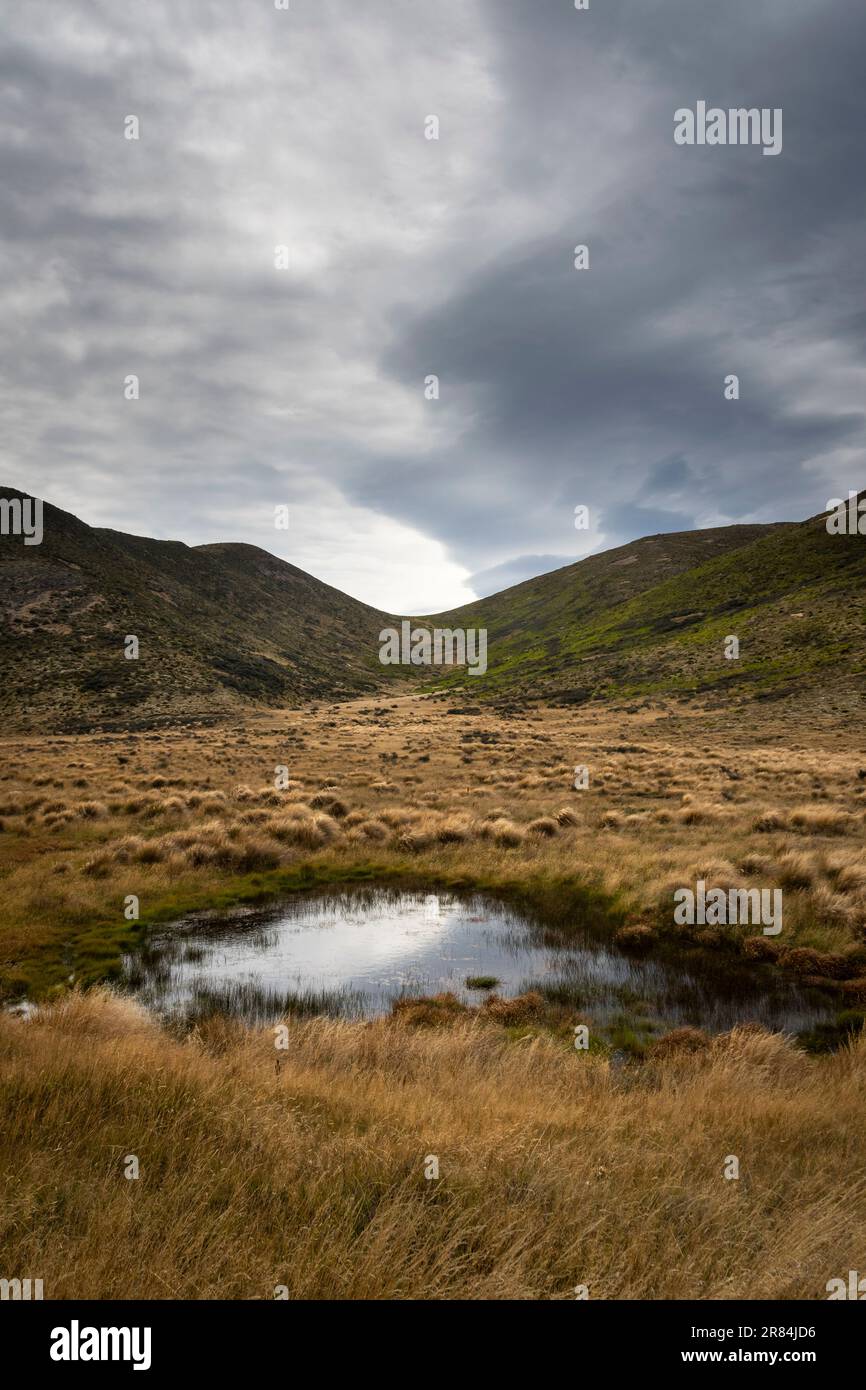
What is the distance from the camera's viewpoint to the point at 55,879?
1525cm

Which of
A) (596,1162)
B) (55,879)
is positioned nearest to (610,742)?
(55,879)

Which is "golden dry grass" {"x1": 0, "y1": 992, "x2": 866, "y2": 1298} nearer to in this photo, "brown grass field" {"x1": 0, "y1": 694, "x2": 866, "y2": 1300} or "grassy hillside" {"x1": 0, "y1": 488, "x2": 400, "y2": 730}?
"brown grass field" {"x1": 0, "y1": 694, "x2": 866, "y2": 1300}

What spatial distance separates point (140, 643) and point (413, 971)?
9743 cm

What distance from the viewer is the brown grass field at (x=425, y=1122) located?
3.53 metres

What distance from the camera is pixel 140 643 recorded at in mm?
96625

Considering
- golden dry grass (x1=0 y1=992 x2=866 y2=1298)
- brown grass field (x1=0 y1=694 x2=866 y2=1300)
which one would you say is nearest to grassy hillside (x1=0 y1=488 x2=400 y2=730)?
brown grass field (x1=0 y1=694 x2=866 y2=1300)

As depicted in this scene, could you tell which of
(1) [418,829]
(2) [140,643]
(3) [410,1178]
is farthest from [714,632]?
(3) [410,1178]

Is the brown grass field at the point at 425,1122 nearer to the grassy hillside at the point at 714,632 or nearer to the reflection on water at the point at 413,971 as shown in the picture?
the reflection on water at the point at 413,971

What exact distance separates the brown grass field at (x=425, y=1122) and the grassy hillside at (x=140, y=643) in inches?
2470

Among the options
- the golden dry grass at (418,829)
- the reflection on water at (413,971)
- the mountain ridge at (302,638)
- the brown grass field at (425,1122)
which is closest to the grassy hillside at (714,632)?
the mountain ridge at (302,638)

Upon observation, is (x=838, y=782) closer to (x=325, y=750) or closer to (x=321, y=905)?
(x=321, y=905)

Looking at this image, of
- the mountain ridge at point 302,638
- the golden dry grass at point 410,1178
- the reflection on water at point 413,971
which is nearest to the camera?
the golden dry grass at point 410,1178

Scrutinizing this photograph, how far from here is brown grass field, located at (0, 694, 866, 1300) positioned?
353 cm

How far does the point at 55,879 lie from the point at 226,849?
164 inches
